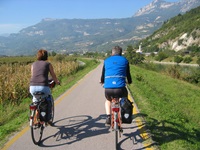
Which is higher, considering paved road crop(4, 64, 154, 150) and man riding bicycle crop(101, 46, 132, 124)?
man riding bicycle crop(101, 46, 132, 124)

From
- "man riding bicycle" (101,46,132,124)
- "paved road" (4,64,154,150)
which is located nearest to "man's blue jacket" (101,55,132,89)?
"man riding bicycle" (101,46,132,124)

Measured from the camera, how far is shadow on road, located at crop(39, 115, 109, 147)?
5855 mm

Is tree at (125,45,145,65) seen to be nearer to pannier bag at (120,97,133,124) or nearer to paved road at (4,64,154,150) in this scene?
paved road at (4,64,154,150)

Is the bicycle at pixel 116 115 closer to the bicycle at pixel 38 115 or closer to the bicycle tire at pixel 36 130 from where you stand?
the bicycle at pixel 38 115

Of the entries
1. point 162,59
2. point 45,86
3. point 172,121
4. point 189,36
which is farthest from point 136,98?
point 189,36

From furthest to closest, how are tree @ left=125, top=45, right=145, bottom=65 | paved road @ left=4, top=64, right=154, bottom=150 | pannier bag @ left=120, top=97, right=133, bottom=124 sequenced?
tree @ left=125, top=45, right=145, bottom=65 → paved road @ left=4, top=64, right=154, bottom=150 → pannier bag @ left=120, top=97, right=133, bottom=124

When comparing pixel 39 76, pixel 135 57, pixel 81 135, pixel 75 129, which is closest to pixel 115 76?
pixel 39 76

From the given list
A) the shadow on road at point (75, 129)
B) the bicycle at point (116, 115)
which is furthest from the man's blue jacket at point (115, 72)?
the shadow on road at point (75, 129)

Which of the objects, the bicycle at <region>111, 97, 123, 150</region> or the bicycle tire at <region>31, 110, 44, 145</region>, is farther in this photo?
the bicycle tire at <region>31, 110, 44, 145</region>

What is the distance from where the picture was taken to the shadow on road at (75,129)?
231 inches

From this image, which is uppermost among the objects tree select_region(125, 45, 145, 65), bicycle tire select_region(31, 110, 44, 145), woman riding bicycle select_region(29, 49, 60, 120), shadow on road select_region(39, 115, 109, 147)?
woman riding bicycle select_region(29, 49, 60, 120)

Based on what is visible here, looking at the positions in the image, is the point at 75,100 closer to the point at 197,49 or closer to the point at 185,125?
the point at 185,125

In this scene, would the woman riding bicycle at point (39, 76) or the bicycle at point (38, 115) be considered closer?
the bicycle at point (38, 115)

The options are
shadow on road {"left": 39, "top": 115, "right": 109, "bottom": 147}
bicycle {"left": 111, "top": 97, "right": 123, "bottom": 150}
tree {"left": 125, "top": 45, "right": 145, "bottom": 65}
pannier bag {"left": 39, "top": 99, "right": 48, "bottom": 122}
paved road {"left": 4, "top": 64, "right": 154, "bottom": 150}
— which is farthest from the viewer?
tree {"left": 125, "top": 45, "right": 145, "bottom": 65}
